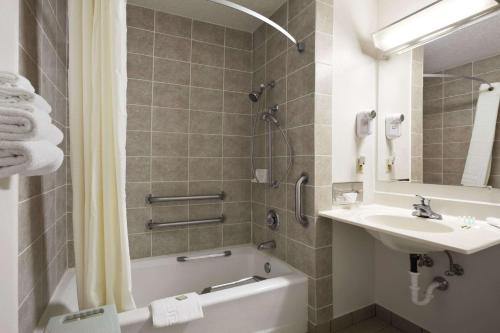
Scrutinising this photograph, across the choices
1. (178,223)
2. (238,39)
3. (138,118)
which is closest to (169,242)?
(178,223)

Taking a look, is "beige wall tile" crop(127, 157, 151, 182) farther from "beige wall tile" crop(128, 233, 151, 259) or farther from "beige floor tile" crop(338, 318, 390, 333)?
"beige floor tile" crop(338, 318, 390, 333)

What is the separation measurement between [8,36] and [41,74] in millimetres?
419

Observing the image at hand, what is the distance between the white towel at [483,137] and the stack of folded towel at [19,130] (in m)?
1.97

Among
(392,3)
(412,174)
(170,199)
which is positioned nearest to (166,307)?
(170,199)

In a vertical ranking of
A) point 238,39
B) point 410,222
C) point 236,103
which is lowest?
point 410,222

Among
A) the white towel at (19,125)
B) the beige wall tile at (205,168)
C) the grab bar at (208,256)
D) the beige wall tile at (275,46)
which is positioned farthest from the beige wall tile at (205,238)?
the white towel at (19,125)

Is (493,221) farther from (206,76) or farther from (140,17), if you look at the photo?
(140,17)

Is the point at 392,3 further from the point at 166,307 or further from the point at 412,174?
the point at 166,307

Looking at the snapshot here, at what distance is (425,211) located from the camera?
149 cm

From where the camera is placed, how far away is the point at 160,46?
203 centimetres

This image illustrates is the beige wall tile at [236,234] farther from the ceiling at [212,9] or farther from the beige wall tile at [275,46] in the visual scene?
the ceiling at [212,9]

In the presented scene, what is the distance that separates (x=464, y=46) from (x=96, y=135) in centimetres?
205

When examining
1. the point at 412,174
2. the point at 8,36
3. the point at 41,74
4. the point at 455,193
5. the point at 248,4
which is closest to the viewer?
the point at 8,36

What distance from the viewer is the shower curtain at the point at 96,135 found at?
1170 mm
